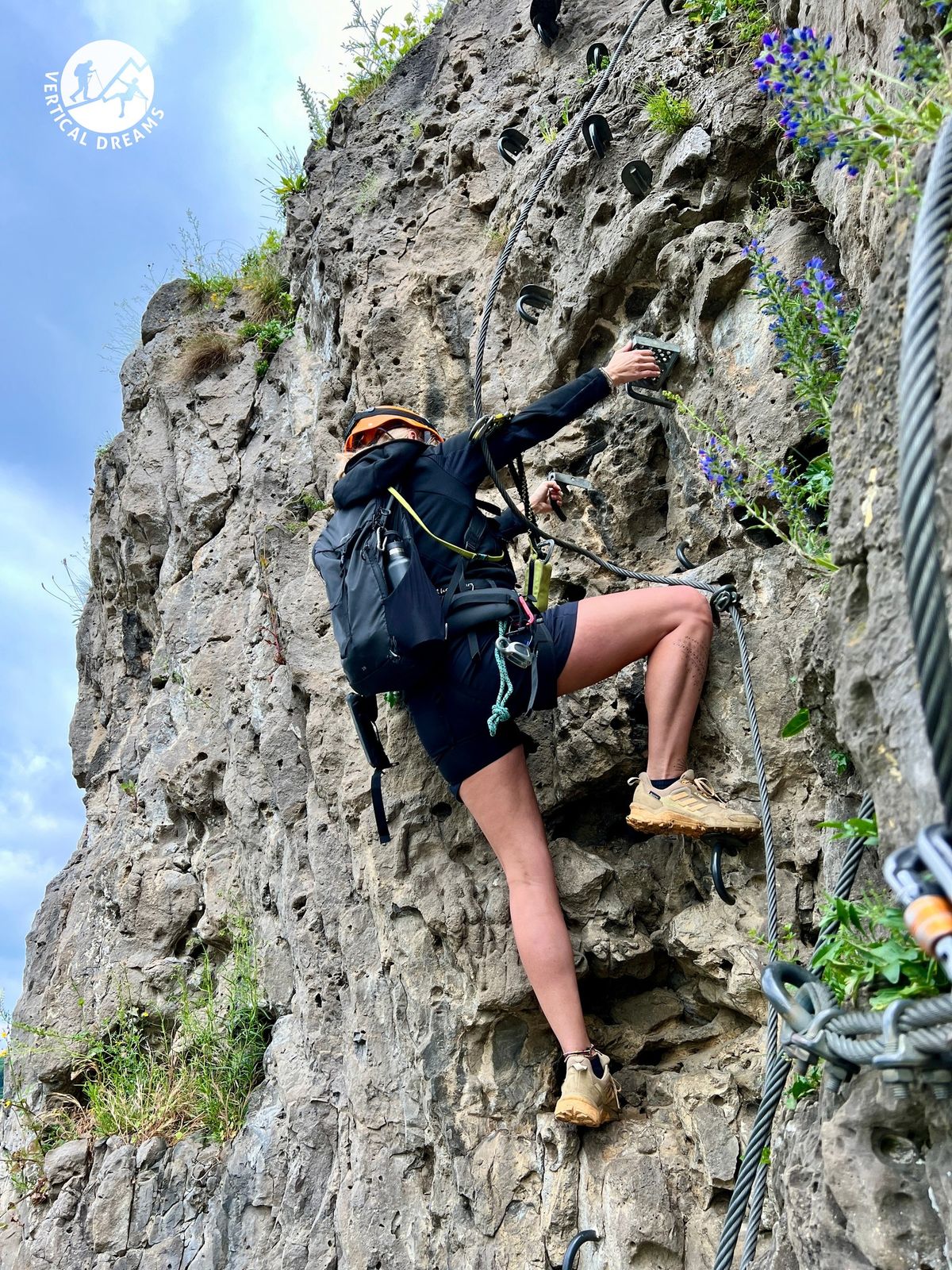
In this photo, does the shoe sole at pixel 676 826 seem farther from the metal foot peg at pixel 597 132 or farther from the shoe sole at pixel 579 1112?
the metal foot peg at pixel 597 132

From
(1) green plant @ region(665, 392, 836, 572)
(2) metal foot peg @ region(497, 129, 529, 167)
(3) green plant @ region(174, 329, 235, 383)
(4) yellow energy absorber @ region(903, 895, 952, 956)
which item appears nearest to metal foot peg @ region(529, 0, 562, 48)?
(2) metal foot peg @ region(497, 129, 529, 167)

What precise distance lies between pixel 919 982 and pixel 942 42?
7.66 feet

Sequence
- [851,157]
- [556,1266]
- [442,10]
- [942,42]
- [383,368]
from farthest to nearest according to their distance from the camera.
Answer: [442,10] < [383,368] < [556,1266] < [942,42] < [851,157]

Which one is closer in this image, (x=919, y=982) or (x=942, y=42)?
(x=919, y=982)

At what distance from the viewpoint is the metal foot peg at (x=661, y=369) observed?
431cm

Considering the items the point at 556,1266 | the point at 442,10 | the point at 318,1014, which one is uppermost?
the point at 442,10

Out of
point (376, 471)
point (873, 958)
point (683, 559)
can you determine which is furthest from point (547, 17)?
point (873, 958)

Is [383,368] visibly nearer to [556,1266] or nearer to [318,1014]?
[318,1014]

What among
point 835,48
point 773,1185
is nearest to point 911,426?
point 773,1185

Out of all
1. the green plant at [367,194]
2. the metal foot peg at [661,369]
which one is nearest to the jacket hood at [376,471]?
the metal foot peg at [661,369]

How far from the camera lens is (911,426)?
1529mm

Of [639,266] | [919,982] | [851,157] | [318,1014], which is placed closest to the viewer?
[919,982]

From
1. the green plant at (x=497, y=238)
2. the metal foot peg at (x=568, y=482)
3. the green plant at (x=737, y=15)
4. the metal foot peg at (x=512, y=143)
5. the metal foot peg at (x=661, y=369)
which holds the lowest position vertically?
the metal foot peg at (x=568, y=482)

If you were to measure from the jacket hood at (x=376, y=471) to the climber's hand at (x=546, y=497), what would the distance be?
27.0 inches
